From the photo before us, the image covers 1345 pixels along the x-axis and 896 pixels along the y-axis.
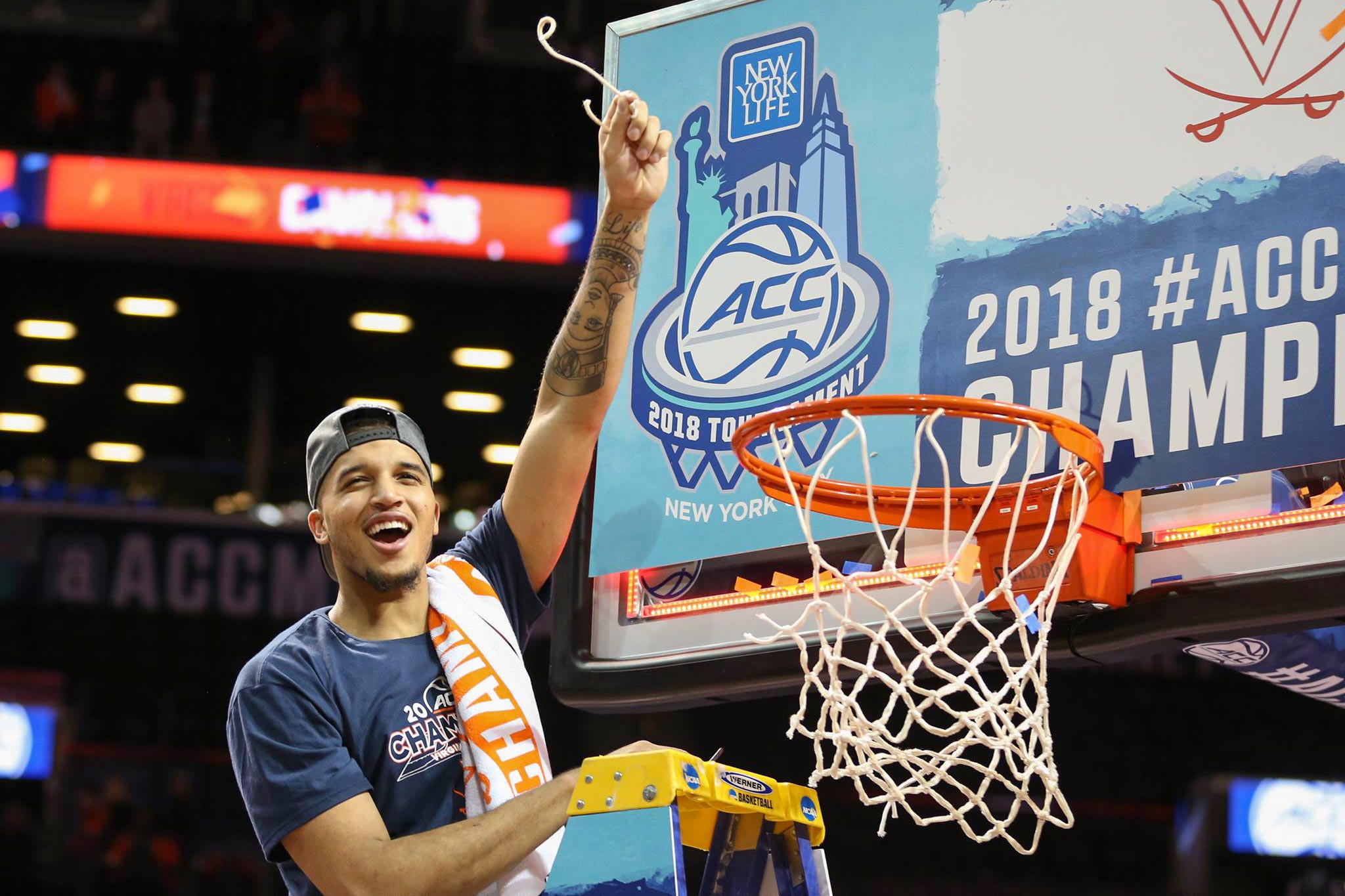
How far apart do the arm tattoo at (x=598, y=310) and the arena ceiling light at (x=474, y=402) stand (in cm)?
1196

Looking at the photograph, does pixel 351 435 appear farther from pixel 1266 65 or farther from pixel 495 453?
pixel 495 453

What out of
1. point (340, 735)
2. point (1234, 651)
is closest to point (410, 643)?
point (340, 735)

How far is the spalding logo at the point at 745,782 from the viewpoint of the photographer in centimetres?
225

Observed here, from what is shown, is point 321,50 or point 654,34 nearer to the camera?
point 654,34

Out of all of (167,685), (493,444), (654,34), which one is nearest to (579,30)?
(493,444)

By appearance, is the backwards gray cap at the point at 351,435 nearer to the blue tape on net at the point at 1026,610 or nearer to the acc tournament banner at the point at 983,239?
the acc tournament banner at the point at 983,239

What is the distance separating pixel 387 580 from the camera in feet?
8.72

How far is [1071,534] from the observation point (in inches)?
112

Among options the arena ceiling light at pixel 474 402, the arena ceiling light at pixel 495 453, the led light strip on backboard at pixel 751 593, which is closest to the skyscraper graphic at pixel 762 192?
the led light strip on backboard at pixel 751 593

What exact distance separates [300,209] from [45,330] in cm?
385

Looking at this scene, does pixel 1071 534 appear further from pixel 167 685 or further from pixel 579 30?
pixel 579 30

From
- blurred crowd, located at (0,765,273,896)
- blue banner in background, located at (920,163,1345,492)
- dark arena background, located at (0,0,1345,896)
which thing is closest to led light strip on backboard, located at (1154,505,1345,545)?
blue banner in background, located at (920,163,1345,492)

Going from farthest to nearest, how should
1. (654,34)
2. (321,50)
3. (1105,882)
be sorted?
1. (321,50)
2. (1105,882)
3. (654,34)

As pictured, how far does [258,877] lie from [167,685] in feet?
7.13
